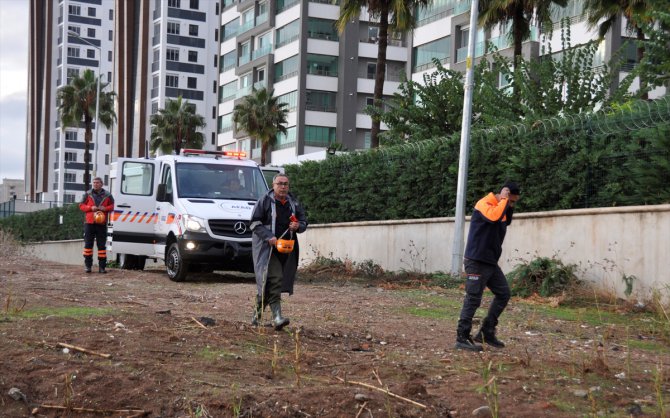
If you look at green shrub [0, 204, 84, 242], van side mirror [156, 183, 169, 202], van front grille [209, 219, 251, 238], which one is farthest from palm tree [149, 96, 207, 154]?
van front grille [209, 219, 251, 238]

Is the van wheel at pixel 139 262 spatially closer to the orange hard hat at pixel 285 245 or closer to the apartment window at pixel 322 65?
the orange hard hat at pixel 285 245

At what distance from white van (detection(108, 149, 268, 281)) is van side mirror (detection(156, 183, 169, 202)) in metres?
0.01

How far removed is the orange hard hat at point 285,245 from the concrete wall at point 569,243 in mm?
6541

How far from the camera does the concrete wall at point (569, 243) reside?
14.8 metres

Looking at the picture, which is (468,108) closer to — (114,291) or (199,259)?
(199,259)

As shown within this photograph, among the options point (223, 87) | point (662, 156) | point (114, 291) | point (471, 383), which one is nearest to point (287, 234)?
point (471, 383)

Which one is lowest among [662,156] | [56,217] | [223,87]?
[56,217]

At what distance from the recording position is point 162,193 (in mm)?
19125

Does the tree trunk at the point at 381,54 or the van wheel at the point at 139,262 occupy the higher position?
→ the tree trunk at the point at 381,54

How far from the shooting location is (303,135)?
6762 cm

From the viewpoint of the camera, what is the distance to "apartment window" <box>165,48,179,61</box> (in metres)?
97.6

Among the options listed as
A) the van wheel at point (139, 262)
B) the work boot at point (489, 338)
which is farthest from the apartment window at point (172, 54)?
the work boot at point (489, 338)

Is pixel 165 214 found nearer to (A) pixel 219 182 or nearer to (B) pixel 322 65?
(A) pixel 219 182

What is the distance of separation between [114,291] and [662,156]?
28.7 ft
